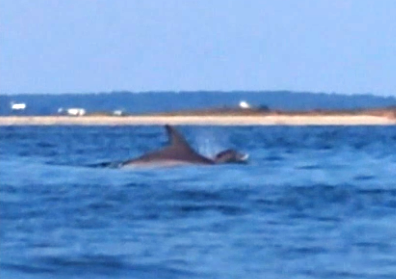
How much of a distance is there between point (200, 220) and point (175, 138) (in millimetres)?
15652

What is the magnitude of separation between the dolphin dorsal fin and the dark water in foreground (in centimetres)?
83

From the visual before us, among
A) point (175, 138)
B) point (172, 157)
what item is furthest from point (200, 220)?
point (175, 138)

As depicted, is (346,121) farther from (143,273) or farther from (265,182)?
(143,273)

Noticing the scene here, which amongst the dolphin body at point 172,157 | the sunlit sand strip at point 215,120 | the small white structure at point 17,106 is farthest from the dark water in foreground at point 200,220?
the small white structure at point 17,106

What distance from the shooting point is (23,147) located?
6425 centimetres

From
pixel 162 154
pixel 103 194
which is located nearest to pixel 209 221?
pixel 103 194

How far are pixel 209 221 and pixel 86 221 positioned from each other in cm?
190

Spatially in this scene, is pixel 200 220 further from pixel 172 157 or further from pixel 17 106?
pixel 17 106

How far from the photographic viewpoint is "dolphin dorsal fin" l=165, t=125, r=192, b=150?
44.7m

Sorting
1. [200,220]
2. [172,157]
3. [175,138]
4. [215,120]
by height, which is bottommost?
[200,220]

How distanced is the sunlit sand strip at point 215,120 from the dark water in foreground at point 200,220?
66.4 meters

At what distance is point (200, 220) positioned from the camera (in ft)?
98.8

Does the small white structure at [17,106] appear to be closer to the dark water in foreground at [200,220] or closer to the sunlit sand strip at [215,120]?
the sunlit sand strip at [215,120]

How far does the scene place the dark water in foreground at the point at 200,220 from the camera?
76.7 ft
